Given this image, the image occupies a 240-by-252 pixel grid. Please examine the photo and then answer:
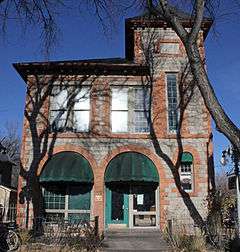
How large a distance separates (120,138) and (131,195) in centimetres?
303

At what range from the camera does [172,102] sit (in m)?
21.0

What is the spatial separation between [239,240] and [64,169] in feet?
29.9

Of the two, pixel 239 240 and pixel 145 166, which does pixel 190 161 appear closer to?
pixel 145 166

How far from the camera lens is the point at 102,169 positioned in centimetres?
1970

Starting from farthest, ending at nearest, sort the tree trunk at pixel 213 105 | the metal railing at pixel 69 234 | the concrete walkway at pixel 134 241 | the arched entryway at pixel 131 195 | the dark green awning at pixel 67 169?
the arched entryway at pixel 131 195
the dark green awning at pixel 67 169
the concrete walkway at pixel 134 241
the metal railing at pixel 69 234
the tree trunk at pixel 213 105

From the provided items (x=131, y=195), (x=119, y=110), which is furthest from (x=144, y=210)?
(x=119, y=110)

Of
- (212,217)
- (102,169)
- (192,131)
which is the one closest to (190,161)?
(192,131)

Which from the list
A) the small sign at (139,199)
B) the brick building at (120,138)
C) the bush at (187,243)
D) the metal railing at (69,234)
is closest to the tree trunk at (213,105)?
the bush at (187,243)

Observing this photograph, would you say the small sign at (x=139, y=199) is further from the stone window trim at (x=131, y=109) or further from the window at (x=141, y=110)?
the window at (x=141, y=110)

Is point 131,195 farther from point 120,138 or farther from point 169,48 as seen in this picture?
point 169,48

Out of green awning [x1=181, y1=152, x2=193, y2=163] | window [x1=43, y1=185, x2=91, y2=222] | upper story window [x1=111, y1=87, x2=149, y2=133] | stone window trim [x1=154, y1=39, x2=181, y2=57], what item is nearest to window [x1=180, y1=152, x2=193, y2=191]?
green awning [x1=181, y1=152, x2=193, y2=163]

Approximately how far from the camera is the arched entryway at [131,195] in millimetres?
19406

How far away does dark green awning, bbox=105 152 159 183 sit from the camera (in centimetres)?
1872

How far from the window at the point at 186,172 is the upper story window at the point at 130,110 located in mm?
2520
